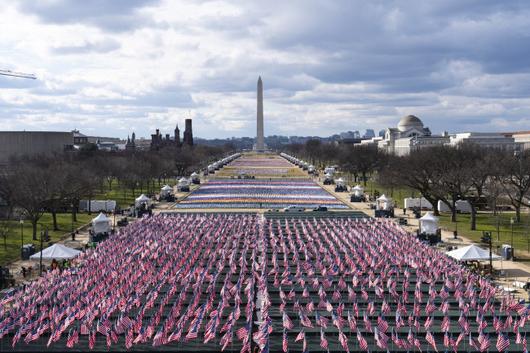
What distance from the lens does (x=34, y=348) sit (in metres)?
24.5

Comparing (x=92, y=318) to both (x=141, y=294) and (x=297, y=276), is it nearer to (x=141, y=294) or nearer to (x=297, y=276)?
(x=141, y=294)

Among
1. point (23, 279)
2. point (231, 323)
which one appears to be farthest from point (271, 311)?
point (23, 279)

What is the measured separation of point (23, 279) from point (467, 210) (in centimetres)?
4970

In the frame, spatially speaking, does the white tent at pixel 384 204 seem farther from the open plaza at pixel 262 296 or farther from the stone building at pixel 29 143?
the stone building at pixel 29 143

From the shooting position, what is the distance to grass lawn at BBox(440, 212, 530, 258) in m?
49.0

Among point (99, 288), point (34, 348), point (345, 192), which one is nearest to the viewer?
point (34, 348)

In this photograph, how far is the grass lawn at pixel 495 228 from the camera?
49025mm

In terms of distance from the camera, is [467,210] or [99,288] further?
[467,210]

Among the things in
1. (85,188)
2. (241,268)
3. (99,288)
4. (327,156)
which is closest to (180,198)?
(85,188)

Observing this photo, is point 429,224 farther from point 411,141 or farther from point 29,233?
point 411,141

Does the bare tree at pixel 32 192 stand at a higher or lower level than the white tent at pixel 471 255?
higher

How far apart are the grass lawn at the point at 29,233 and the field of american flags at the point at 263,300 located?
648 centimetres

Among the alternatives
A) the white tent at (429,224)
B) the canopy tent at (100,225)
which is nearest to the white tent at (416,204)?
the white tent at (429,224)

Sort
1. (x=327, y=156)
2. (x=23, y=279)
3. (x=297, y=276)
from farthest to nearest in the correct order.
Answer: (x=327, y=156), (x=23, y=279), (x=297, y=276)
